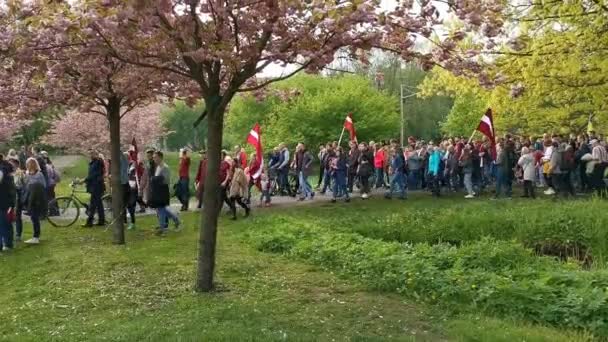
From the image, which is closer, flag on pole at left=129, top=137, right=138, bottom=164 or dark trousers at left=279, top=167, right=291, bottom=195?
flag on pole at left=129, top=137, right=138, bottom=164

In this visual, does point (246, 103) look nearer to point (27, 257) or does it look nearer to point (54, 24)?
point (27, 257)

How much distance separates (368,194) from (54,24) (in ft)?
53.4

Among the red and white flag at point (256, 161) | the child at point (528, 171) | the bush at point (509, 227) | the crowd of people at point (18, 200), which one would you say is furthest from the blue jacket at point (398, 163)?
the crowd of people at point (18, 200)

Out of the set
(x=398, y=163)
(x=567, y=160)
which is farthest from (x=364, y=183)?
(x=567, y=160)

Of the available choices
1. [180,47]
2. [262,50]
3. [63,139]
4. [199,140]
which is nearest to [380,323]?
[262,50]

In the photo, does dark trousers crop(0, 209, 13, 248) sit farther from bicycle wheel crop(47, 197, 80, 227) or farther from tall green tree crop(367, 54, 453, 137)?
tall green tree crop(367, 54, 453, 137)

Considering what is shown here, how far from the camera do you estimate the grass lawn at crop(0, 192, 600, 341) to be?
6.81 meters

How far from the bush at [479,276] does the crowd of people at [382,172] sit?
665 cm

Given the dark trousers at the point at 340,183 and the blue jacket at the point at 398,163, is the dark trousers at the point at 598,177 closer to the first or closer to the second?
the blue jacket at the point at 398,163

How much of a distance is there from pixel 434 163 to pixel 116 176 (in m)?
11.8

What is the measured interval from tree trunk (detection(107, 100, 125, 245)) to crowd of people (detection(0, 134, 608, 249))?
7.30 feet

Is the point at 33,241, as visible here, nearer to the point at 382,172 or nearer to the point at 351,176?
the point at 351,176

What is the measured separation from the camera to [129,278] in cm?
998

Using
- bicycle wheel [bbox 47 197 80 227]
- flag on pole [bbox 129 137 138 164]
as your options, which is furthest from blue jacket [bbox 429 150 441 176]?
bicycle wheel [bbox 47 197 80 227]
